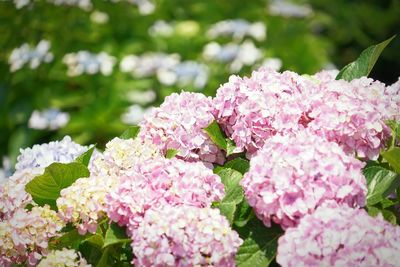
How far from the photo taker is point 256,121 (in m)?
1.65

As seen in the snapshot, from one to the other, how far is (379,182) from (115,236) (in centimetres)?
52

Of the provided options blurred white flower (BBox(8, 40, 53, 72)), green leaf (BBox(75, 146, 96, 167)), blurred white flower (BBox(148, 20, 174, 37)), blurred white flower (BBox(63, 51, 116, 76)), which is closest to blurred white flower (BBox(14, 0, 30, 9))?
blurred white flower (BBox(8, 40, 53, 72))

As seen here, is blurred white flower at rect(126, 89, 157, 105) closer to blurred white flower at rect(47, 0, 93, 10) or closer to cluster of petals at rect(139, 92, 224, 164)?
blurred white flower at rect(47, 0, 93, 10)

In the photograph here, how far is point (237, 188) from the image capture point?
1.60 meters

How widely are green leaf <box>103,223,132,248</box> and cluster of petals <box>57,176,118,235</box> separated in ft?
0.16

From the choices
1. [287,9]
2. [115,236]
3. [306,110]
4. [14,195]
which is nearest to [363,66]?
[306,110]

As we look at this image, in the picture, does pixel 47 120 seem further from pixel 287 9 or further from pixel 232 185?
pixel 232 185

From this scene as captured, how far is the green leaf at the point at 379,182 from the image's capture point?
153 centimetres

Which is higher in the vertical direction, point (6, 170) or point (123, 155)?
point (123, 155)

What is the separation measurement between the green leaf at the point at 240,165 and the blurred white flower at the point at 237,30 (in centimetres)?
394

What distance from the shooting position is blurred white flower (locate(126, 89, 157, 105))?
4844mm

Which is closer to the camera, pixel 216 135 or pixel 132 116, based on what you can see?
pixel 216 135

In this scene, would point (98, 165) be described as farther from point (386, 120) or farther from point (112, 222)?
point (386, 120)

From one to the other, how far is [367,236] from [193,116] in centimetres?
53
